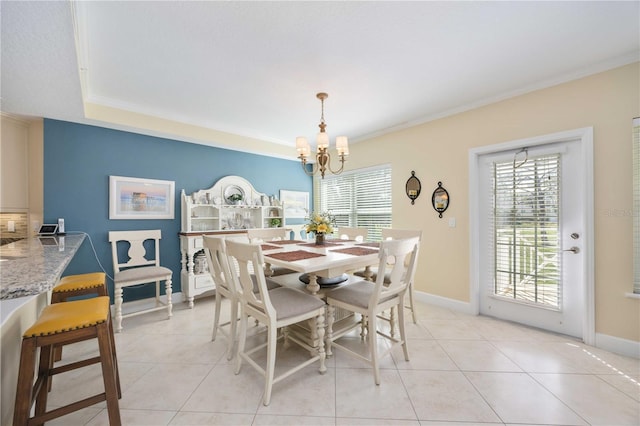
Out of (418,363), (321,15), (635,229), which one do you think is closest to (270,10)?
(321,15)

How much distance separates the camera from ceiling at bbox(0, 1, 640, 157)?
165 centimetres

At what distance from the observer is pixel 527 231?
2744 mm

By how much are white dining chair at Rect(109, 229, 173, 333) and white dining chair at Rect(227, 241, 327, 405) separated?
1667mm

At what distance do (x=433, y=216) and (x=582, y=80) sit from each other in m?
1.91

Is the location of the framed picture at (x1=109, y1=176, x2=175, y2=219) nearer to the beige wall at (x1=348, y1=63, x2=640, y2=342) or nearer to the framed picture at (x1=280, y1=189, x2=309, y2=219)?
the framed picture at (x1=280, y1=189, x2=309, y2=219)

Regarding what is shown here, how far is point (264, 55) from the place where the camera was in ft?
6.94

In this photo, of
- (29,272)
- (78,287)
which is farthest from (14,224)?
(29,272)

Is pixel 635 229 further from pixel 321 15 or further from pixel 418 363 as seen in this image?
pixel 321 15

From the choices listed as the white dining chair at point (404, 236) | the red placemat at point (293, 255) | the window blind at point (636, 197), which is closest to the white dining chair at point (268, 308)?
the red placemat at point (293, 255)

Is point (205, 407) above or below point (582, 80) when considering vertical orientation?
below

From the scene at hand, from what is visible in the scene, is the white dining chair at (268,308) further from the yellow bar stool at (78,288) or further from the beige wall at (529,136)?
the beige wall at (529,136)

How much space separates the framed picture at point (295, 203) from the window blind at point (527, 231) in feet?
10.4

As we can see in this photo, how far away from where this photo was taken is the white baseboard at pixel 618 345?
6.97 ft

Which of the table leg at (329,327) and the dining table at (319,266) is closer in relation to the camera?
the dining table at (319,266)
